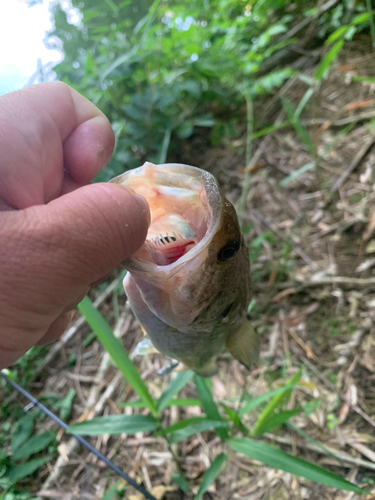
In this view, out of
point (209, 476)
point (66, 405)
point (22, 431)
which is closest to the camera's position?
point (209, 476)

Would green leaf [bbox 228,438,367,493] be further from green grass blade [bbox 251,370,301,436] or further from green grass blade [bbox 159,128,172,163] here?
green grass blade [bbox 159,128,172,163]

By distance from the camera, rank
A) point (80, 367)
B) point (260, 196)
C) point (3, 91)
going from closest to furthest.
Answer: point (3, 91) < point (80, 367) < point (260, 196)

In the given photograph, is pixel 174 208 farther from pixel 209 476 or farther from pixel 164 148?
pixel 164 148

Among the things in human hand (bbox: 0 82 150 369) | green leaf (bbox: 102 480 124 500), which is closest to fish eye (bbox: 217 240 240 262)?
human hand (bbox: 0 82 150 369)

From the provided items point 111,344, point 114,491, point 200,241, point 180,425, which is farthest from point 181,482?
point 200,241

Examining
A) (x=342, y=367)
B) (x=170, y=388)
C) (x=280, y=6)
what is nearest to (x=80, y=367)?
(x=170, y=388)

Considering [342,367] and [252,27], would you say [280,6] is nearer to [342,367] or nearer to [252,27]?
[252,27]
